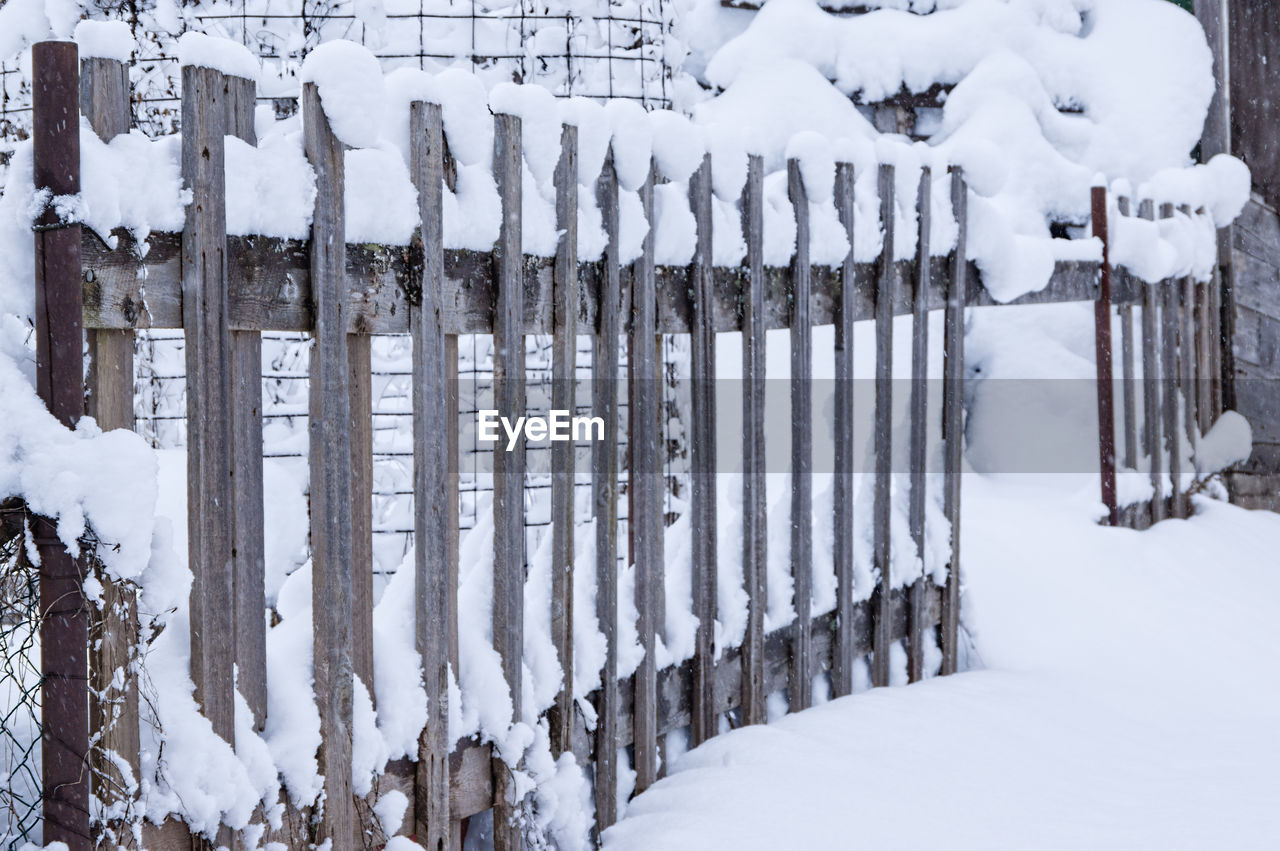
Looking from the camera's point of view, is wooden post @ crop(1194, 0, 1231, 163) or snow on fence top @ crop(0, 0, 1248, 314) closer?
snow on fence top @ crop(0, 0, 1248, 314)

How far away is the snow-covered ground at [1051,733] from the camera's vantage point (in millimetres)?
2582

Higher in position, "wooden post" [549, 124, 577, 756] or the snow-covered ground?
"wooden post" [549, 124, 577, 756]

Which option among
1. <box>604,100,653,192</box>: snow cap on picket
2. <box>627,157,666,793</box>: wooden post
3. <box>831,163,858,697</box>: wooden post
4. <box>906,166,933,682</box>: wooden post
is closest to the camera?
<box>604,100,653,192</box>: snow cap on picket

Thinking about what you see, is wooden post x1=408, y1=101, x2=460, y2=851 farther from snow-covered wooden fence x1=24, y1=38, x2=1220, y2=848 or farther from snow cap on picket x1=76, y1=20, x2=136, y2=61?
snow cap on picket x1=76, y1=20, x2=136, y2=61

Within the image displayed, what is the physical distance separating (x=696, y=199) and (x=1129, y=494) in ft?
11.0

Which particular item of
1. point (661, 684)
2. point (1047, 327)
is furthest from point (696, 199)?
point (1047, 327)

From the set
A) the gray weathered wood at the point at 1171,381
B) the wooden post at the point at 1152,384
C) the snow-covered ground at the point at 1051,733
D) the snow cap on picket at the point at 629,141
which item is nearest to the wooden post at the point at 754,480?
the snow-covered ground at the point at 1051,733

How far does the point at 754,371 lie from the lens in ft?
10.4

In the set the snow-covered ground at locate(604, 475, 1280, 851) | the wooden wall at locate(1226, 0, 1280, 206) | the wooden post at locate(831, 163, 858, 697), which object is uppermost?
the wooden wall at locate(1226, 0, 1280, 206)

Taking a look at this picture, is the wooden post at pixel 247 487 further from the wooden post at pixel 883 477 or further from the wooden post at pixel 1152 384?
the wooden post at pixel 1152 384

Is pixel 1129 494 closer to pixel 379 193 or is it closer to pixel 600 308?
pixel 600 308

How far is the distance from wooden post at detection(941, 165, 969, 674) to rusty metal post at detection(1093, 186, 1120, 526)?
1444mm

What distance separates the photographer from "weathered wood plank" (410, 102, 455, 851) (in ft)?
7.14

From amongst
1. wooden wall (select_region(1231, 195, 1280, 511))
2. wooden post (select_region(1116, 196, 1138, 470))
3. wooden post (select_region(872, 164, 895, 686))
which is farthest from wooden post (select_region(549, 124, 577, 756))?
wooden wall (select_region(1231, 195, 1280, 511))
